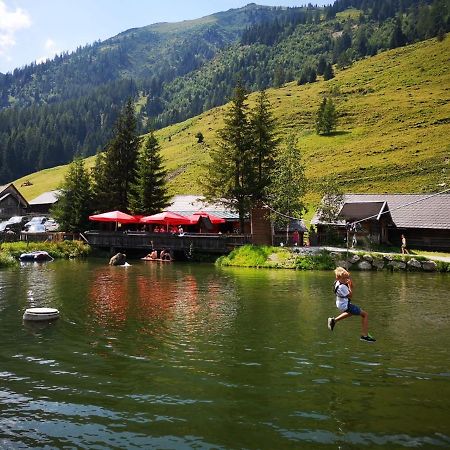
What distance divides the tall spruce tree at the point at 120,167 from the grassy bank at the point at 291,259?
2280cm

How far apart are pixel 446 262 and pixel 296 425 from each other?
3431 cm

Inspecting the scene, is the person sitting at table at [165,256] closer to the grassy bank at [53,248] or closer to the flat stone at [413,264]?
the grassy bank at [53,248]

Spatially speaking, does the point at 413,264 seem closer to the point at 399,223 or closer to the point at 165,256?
the point at 399,223

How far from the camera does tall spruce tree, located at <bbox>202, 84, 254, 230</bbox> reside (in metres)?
51.0

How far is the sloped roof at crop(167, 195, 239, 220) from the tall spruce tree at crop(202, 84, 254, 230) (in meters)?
5.29

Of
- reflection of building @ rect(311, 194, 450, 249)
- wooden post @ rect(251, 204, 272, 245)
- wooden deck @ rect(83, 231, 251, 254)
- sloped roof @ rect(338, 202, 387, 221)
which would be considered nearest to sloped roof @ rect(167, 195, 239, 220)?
wooden post @ rect(251, 204, 272, 245)

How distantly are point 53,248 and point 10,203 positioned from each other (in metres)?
56.4

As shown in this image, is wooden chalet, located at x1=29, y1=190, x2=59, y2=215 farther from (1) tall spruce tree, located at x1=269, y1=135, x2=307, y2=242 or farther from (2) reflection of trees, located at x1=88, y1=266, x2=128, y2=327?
(2) reflection of trees, located at x1=88, y1=266, x2=128, y2=327

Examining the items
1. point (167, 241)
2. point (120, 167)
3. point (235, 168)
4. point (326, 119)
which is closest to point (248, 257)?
point (167, 241)

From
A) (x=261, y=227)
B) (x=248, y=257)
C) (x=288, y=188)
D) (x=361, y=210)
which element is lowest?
(x=248, y=257)

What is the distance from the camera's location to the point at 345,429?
929 centimetres

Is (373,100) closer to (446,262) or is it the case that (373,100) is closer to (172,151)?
(172,151)

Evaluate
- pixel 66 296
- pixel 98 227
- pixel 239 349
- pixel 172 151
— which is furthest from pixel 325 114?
pixel 239 349

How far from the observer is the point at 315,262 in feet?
135
